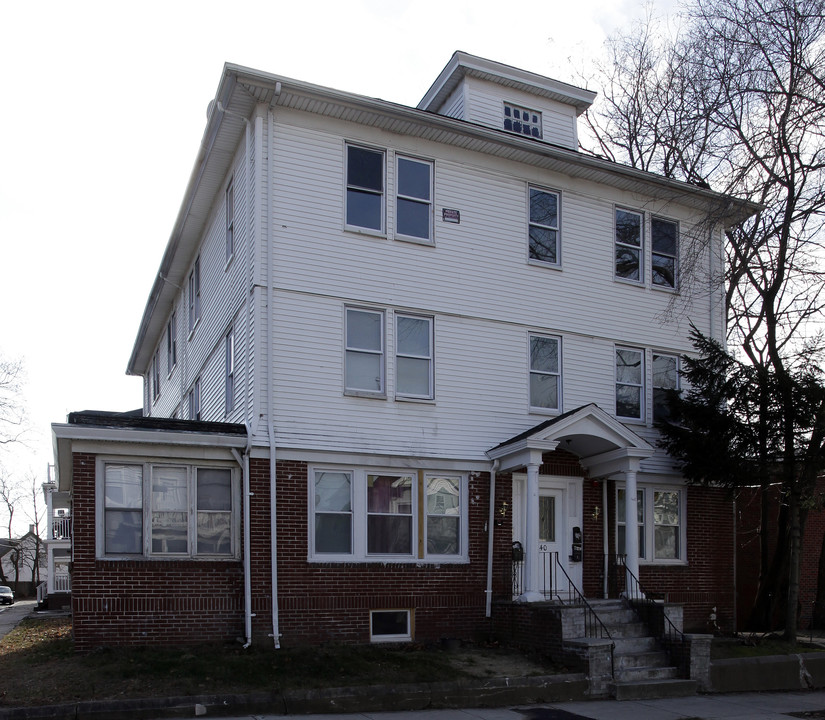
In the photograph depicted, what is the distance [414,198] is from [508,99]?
486 cm

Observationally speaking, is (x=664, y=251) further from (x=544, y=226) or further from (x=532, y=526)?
(x=532, y=526)

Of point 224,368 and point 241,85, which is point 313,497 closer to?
point 224,368

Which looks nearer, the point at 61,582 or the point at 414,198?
the point at 414,198

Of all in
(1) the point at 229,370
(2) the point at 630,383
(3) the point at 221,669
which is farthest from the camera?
(2) the point at 630,383

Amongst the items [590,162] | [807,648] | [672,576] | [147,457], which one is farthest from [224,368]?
[807,648]

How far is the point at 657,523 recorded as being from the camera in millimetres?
18078

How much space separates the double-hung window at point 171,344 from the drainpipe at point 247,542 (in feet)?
34.8

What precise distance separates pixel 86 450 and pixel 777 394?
12.2m

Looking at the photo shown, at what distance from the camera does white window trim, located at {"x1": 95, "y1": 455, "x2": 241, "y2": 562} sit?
1352cm

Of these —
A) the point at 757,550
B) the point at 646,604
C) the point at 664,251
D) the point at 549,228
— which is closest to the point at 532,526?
the point at 646,604

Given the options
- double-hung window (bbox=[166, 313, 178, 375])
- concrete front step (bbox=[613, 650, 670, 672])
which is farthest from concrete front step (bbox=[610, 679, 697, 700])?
double-hung window (bbox=[166, 313, 178, 375])

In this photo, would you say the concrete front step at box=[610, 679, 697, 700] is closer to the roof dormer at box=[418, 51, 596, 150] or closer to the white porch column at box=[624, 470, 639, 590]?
the white porch column at box=[624, 470, 639, 590]

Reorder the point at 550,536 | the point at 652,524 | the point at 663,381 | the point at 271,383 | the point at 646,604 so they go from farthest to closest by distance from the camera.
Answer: the point at 663,381
the point at 652,524
the point at 550,536
the point at 646,604
the point at 271,383

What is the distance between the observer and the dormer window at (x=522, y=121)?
19.6 metres
